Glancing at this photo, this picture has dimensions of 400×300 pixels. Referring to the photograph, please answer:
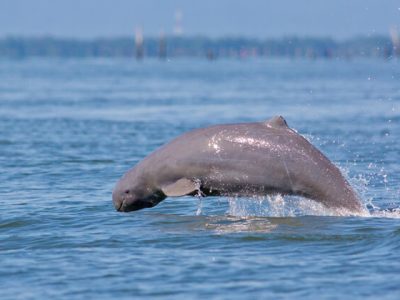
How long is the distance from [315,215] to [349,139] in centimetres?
1699

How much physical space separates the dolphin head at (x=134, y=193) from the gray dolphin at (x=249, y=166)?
23 centimetres

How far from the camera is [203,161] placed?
18.2 meters

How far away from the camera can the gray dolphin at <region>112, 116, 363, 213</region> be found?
58.7 feet

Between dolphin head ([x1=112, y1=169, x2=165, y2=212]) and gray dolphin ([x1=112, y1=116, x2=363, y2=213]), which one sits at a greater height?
gray dolphin ([x1=112, y1=116, x2=363, y2=213])

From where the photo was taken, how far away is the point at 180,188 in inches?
709

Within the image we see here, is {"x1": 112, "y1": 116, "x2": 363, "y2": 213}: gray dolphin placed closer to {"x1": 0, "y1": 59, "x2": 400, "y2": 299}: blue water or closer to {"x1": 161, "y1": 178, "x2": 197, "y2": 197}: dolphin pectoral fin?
{"x1": 161, "y1": 178, "x2": 197, "y2": 197}: dolphin pectoral fin

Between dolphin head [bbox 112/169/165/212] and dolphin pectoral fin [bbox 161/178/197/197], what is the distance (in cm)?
58

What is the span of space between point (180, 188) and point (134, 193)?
1.28 m

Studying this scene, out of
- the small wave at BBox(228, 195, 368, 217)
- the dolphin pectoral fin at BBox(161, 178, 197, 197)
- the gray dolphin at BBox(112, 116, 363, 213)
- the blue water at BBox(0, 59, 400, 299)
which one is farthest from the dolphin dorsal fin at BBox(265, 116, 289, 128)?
the dolphin pectoral fin at BBox(161, 178, 197, 197)

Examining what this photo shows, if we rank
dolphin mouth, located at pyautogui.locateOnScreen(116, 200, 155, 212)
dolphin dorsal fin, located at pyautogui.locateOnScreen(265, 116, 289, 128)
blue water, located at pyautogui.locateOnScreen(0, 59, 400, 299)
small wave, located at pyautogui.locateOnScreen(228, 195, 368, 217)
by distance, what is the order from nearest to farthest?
blue water, located at pyautogui.locateOnScreen(0, 59, 400, 299)
dolphin dorsal fin, located at pyautogui.locateOnScreen(265, 116, 289, 128)
small wave, located at pyautogui.locateOnScreen(228, 195, 368, 217)
dolphin mouth, located at pyautogui.locateOnScreen(116, 200, 155, 212)

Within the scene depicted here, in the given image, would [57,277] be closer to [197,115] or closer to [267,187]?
[267,187]

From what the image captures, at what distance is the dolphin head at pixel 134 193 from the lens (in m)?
18.8

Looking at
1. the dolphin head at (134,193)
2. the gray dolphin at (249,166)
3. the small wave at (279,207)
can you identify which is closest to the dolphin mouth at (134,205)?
the dolphin head at (134,193)

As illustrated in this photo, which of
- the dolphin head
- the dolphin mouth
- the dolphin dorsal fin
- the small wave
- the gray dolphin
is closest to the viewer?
the gray dolphin
